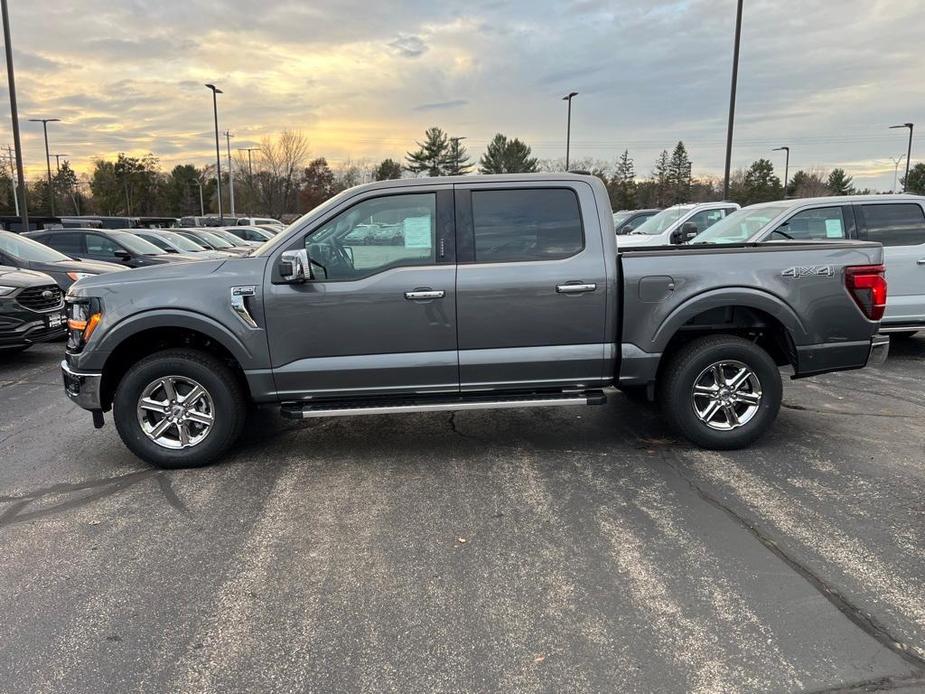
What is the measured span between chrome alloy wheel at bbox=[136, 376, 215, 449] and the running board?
0.59m

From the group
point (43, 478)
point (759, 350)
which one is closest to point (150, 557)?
point (43, 478)

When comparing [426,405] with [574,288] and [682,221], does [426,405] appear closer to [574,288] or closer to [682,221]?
[574,288]

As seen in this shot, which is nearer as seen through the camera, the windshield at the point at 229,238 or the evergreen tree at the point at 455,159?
the windshield at the point at 229,238

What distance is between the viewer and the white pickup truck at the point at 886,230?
768cm

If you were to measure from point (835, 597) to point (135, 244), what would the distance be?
13.6 meters

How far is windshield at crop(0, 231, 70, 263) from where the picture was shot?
1022 centimetres

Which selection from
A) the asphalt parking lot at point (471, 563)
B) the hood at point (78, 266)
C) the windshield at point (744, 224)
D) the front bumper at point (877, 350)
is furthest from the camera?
the hood at point (78, 266)

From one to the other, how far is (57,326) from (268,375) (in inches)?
225

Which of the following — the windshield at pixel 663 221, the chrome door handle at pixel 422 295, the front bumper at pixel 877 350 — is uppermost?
the windshield at pixel 663 221

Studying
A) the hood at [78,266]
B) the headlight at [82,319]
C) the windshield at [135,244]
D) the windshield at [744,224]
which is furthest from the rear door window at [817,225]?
the windshield at [135,244]

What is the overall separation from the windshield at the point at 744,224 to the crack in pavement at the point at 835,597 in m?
5.48

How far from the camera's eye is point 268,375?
4.62 m

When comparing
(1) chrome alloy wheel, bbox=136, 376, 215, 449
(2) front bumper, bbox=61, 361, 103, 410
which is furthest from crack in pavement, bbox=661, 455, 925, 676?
(2) front bumper, bbox=61, 361, 103, 410

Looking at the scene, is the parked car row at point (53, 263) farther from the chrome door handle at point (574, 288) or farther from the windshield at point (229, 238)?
the windshield at point (229, 238)
